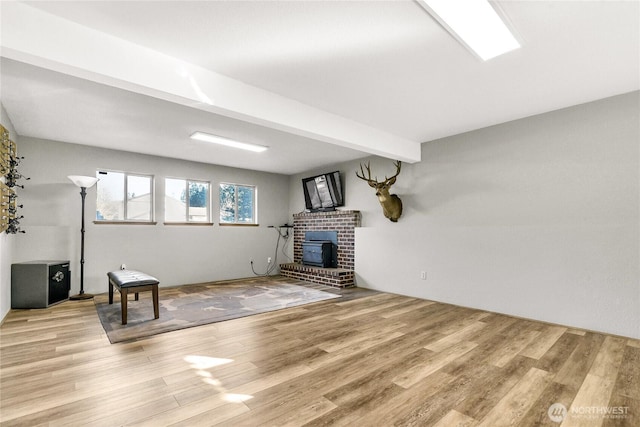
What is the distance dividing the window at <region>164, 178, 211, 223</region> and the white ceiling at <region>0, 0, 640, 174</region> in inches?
69.6

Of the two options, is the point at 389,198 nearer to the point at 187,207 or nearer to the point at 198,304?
the point at 198,304

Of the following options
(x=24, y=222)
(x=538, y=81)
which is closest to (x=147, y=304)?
(x=24, y=222)

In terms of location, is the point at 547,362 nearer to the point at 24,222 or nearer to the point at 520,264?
the point at 520,264

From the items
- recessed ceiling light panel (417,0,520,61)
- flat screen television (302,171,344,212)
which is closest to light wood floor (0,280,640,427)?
recessed ceiling light panel (417,0,520,61)

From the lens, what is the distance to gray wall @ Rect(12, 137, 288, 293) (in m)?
4.76

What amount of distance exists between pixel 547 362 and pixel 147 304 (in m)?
4.84

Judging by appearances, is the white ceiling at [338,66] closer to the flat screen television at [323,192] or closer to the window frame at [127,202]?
the window frame at [127,202]

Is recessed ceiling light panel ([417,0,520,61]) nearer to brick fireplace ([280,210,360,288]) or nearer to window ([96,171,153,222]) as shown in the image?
brick fireplace ([280,210,360,288])

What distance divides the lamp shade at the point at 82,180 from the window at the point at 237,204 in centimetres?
249

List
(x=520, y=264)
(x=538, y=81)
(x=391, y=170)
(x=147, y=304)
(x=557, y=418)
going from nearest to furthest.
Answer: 1. (x=557, y=418)
2. (x=538, y=81)
3. (x=520, y=264)
4. (x=147, y=304)
5. (x=391, y=170)

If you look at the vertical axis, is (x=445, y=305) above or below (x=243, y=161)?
below

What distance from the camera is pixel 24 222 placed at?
465cm

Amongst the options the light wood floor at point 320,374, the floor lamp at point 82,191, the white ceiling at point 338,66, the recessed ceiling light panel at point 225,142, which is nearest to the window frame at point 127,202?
the floor lamp at point 82,191

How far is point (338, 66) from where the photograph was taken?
2680mm
